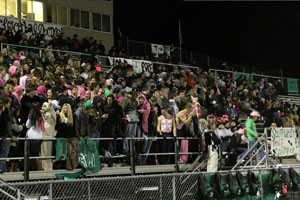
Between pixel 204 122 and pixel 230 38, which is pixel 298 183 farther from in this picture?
pixel 230 38

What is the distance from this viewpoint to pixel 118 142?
1302 centimetres

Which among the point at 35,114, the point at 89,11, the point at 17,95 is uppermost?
the point at 89,11

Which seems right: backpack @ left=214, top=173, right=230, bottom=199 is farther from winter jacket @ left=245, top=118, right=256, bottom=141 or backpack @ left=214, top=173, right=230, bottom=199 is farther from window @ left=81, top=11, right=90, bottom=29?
window @ left=81, top=11, right=90, bottom=29

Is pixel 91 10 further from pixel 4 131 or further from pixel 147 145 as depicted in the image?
pixel 4 131

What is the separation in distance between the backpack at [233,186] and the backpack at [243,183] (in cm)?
6

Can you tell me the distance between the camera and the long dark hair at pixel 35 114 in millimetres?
10945

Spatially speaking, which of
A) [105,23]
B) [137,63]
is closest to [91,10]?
[105,23]

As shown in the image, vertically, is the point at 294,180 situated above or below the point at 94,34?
below

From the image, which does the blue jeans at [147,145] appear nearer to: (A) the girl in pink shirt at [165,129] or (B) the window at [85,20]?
(A) the girl in pink shirt at [165,129]

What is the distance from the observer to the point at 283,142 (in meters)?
13.2

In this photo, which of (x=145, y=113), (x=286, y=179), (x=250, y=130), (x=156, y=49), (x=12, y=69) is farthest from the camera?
(x=156, y=49)

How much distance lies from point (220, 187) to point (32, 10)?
777 inches

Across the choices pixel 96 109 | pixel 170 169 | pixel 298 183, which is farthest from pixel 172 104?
pixel 298 183

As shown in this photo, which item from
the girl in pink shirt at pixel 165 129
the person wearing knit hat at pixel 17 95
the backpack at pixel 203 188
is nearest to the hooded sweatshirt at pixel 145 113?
the girl in pink shirt at pixel 165 129
